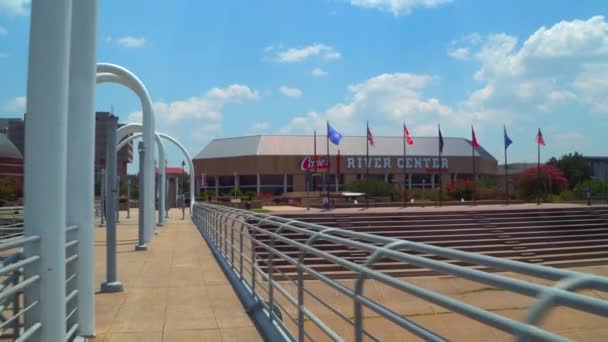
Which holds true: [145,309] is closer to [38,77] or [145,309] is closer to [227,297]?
[227,297]

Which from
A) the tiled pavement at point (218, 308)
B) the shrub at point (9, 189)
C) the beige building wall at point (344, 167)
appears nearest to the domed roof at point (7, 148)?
the shrub at point (9, 189)

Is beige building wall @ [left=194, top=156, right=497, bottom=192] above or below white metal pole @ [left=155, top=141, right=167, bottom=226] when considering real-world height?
above

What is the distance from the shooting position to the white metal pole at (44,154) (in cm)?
472

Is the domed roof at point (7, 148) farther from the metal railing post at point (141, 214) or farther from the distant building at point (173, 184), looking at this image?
the metal railing post at point (141, 214)

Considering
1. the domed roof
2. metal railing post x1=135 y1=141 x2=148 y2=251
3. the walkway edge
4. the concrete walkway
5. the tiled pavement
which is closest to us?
the tiled pavement

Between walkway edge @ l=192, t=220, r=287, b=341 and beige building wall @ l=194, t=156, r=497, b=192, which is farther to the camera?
beige building wall @ l=194, t=156, r=497, b=192

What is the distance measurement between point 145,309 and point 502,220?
81.9 ft

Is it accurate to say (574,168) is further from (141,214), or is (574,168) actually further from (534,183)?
(141,214)

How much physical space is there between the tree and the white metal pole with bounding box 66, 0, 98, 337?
3666 inches

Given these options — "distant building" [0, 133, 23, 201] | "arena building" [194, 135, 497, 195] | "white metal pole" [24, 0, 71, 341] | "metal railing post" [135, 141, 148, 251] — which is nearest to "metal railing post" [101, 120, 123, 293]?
"white metal pole" [24, 0, 71, 341]

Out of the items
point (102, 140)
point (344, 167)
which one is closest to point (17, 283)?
point (102, 140)

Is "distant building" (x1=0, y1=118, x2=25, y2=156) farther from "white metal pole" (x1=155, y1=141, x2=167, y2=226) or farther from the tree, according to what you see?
the tree

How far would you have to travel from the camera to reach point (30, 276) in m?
4.66

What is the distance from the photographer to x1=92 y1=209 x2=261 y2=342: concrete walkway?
6.72 meters
